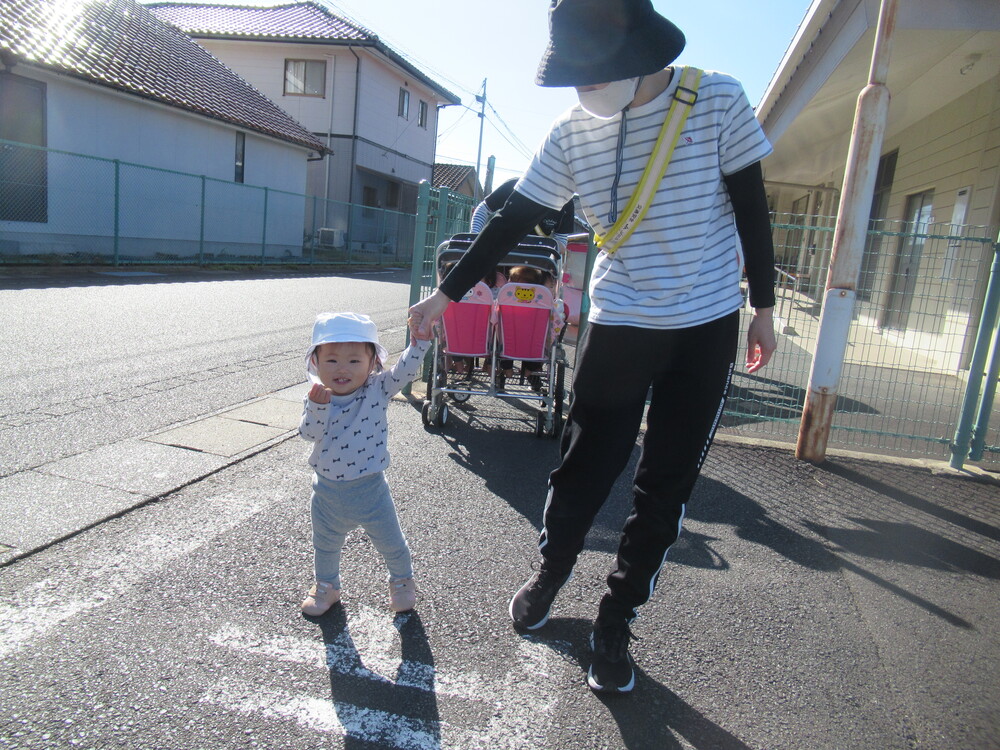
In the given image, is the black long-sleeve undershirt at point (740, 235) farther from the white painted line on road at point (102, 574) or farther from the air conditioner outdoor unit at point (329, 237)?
the air conditioner outdoor unit at point (329, 237)

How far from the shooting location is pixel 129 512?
3098 mm

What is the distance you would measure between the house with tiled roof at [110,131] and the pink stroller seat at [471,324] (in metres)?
10.8

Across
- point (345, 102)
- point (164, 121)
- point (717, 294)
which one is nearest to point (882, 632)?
point (717, 294)

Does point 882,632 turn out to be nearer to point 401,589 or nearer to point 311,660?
point 401,589

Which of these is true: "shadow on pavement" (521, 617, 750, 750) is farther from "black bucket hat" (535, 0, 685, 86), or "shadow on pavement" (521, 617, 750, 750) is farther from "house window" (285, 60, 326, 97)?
"house window" (285, 60, 326, 97)

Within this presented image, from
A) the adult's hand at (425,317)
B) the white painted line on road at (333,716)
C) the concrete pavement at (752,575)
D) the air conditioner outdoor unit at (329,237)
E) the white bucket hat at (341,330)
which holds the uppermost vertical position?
the air conditioner outdoor unit at (329,237)

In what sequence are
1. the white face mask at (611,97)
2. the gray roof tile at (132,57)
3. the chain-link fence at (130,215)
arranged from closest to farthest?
the white face mask at (611,97) < the chain-link fence at (130,215) < the gray roof tile at (132,57)

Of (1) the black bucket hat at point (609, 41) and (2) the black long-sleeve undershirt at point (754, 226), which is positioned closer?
(1) the black bucket hat at point (609, 41)

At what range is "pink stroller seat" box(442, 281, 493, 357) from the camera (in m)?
4.81

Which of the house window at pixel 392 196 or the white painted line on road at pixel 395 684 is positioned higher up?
the house window at pixel 392 196

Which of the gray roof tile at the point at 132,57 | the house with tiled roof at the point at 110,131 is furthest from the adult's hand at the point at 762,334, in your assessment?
the gray roof tile at the point at 132,57

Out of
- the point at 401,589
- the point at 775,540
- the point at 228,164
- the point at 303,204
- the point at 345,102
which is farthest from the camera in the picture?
the point at 345,102

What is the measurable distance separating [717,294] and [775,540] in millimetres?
1810

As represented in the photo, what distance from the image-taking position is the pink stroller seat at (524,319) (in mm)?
4793
